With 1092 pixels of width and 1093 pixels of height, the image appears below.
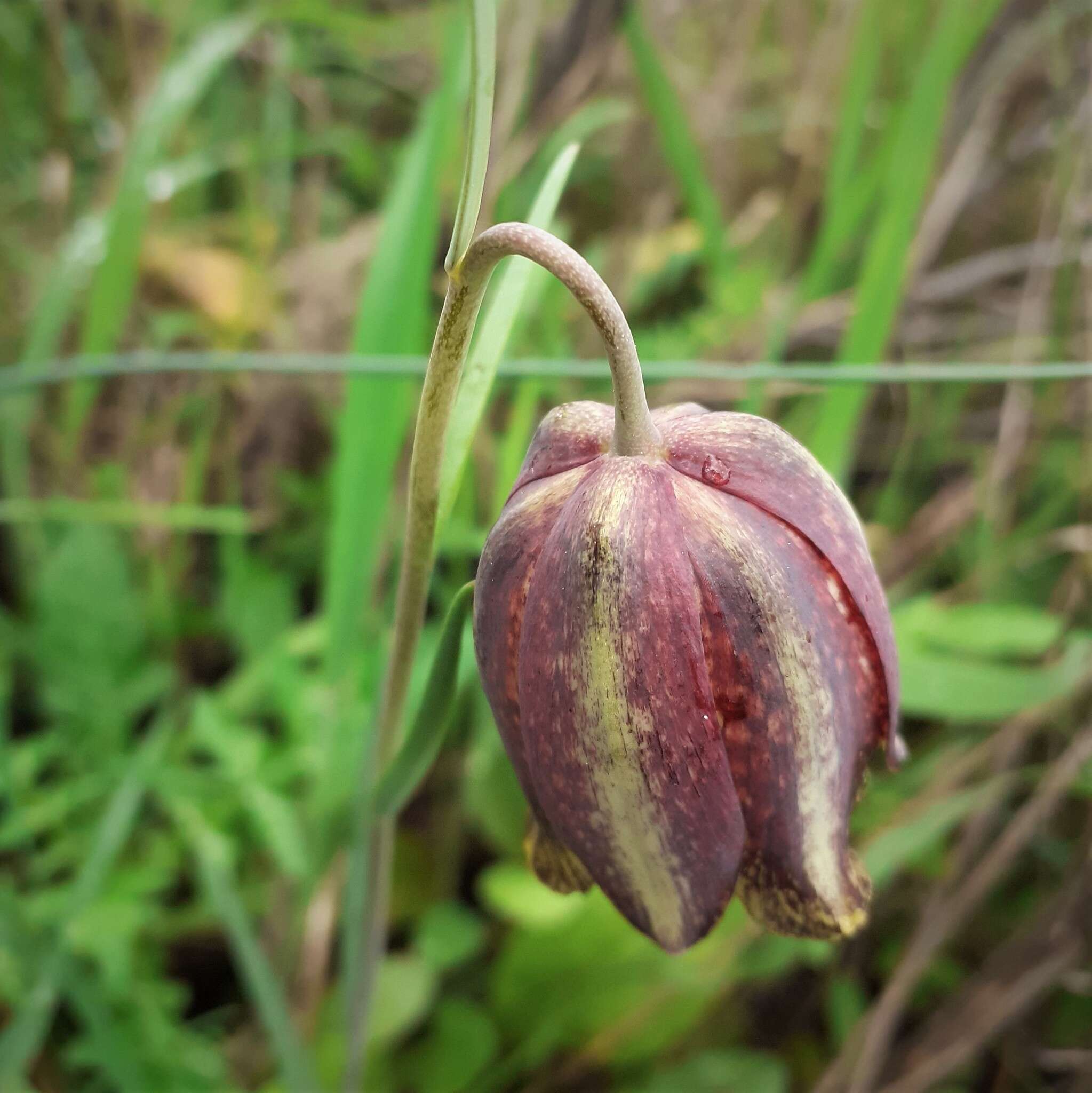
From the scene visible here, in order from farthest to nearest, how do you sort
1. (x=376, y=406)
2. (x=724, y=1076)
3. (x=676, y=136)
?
(x=676, y=136) → (x=724, y=1076) → (x=376, y=406)

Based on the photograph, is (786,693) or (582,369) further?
(582,369)

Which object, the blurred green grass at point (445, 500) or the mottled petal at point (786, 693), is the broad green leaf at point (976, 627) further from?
the mottled petal at point (786, 693)

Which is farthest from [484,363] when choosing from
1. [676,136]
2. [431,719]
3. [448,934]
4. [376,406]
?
[676,136]

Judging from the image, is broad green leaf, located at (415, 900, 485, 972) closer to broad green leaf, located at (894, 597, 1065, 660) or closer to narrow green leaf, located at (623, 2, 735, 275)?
broad green leaf, located at (894, 597, 1065, 660)

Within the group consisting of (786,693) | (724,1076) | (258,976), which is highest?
(786,693)

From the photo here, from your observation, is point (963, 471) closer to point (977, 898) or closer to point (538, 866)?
point (977, 898)

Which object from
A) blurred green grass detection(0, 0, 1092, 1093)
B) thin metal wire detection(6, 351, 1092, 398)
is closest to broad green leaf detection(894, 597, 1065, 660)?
blurred green grass detection(0, 0, 1092, 1093)

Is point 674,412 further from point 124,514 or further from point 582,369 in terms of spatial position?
point 124,514

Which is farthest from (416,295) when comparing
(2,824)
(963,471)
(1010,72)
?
(1010,72)
